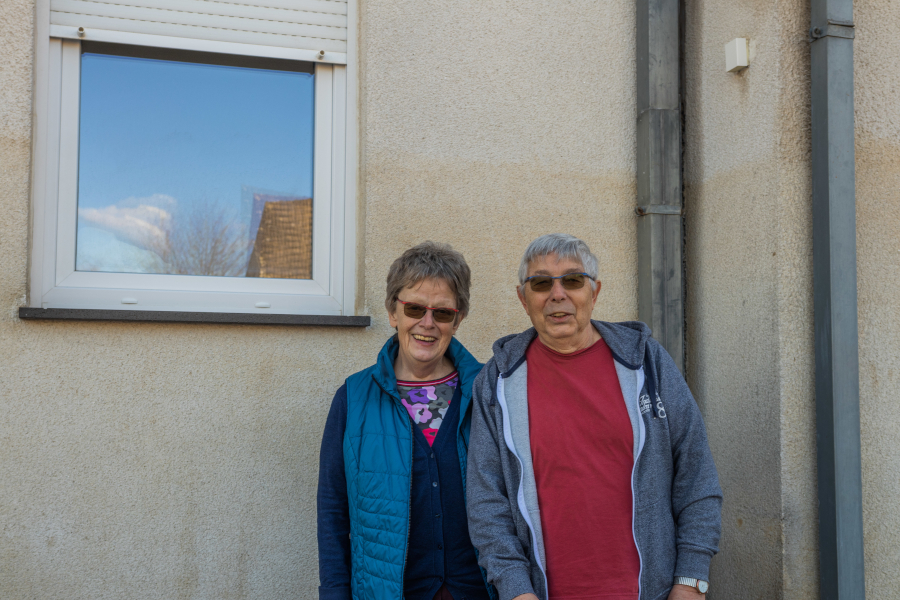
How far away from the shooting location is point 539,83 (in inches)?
125

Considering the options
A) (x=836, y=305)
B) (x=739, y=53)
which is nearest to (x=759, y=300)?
(x=836, y=305)

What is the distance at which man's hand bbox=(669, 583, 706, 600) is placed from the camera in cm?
183

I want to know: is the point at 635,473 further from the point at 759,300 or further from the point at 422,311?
the point at 759,300

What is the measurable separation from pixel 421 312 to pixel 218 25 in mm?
1736

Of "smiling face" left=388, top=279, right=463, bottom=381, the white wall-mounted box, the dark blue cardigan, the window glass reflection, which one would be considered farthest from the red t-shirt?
the white wall-mounted box

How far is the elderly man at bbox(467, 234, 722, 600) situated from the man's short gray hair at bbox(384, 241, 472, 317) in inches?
10.6

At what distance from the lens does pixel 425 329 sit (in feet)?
6.95

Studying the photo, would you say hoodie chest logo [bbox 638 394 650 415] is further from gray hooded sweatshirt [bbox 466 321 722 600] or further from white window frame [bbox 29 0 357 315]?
white window frame [bbox 29 0 357 315]

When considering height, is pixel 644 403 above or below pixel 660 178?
below

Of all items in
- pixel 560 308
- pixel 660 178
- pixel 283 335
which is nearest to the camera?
pixel 560 308

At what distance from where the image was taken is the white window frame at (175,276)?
270cm

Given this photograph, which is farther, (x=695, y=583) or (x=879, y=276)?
(x=879, y=276)

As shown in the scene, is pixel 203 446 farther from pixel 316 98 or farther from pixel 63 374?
pixel 316 98

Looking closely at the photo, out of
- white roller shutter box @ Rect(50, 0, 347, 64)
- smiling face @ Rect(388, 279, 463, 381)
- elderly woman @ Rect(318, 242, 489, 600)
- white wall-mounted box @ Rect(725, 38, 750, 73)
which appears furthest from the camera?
white wall-mounted box @ Rect(725, 38, 750, 73)
